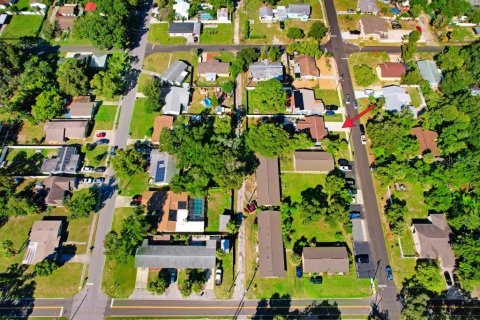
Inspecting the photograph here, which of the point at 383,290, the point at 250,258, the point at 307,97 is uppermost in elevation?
the point at 307,97

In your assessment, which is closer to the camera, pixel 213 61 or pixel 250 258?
pixel 250 258

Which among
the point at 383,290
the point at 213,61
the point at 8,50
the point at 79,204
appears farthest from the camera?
the point at 213,61

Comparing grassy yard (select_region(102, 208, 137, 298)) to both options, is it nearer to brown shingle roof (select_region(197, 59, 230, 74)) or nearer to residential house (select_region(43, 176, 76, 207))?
residential house (select_region(43, 176, 76, 207))

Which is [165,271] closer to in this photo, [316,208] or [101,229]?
[101,229]

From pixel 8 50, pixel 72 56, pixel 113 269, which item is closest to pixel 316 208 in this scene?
pixel 113 269

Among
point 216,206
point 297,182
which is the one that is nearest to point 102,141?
point 216,206

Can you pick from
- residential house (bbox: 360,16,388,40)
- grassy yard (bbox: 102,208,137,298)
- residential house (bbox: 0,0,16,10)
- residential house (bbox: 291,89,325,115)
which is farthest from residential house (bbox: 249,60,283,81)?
residential house (bbox: 0,0,16,10)

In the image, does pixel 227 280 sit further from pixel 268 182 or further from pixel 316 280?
pixel 268 182
